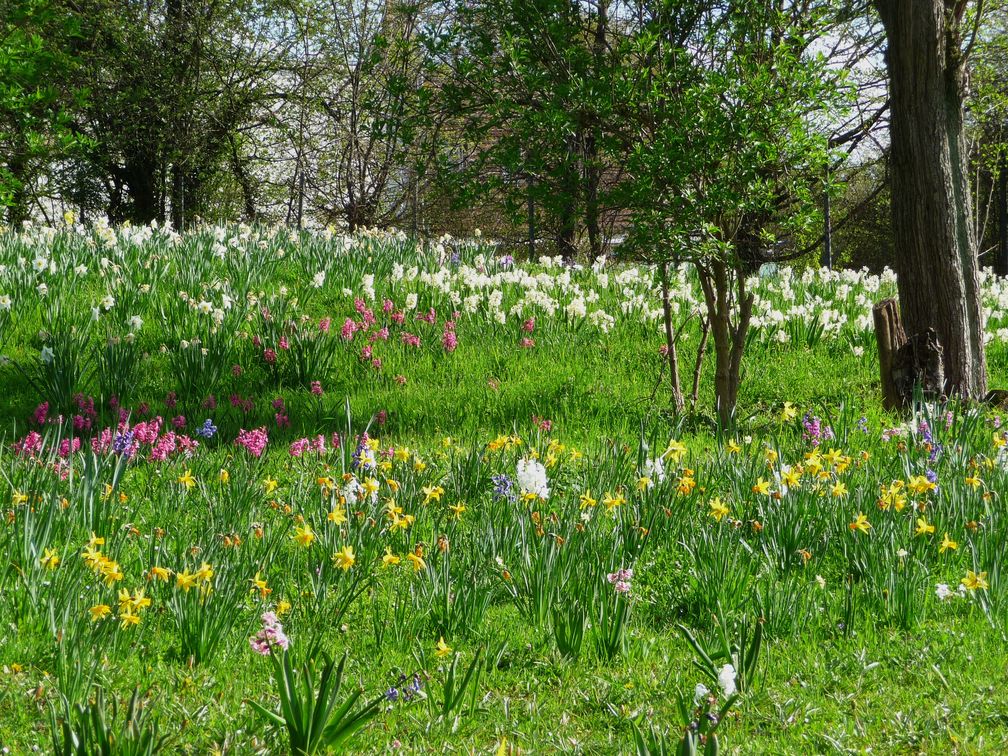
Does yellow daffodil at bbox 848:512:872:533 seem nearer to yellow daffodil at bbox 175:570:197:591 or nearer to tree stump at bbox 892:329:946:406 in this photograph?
yellow daffodil at bbox 175:570:197:591

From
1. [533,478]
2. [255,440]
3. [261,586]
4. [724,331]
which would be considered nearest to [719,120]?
[724,331]

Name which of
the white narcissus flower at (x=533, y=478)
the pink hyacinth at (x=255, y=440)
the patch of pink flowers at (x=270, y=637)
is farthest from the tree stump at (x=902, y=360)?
the patch of pink flowers at (x=270, y=637)

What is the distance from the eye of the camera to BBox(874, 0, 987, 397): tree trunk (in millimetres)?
5988

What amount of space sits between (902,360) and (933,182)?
46.8 inches

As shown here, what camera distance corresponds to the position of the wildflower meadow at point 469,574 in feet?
7.95

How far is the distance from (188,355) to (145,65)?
13428 millimetres

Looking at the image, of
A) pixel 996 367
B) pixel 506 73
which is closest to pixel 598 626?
pixel 506 73

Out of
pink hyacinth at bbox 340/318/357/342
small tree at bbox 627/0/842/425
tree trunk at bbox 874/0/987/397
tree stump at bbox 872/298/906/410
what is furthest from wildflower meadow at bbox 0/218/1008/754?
small tree at bbox 627/0/842/425

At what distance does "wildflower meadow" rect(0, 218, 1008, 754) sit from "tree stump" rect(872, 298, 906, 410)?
0.23 metres

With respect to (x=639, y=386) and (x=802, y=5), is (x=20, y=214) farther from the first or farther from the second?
(x=802, y=5)

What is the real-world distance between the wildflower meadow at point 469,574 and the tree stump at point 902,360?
26 cm

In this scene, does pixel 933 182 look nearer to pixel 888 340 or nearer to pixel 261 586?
pixel 888 340

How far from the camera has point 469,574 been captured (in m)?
3.11

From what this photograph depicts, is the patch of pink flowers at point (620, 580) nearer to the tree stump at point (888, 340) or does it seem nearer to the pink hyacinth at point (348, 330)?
the tree stump at point (888, 340)
